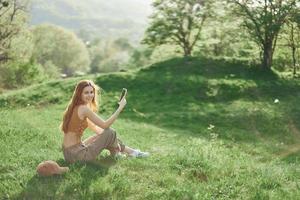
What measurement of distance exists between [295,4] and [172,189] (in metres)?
32.8

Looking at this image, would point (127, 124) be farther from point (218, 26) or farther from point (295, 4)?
point (218, 26)

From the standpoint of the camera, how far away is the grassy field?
11.2 meters

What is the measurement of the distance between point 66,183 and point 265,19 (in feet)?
105

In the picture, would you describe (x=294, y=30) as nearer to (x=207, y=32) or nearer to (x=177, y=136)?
(x=207, y=32)

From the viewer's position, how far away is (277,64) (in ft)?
185

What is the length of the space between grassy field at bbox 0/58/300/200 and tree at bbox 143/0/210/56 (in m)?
7.15

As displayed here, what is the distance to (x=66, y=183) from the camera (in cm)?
1112

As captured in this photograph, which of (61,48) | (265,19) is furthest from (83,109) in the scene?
(61,48)

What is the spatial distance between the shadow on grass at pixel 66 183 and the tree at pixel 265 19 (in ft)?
101

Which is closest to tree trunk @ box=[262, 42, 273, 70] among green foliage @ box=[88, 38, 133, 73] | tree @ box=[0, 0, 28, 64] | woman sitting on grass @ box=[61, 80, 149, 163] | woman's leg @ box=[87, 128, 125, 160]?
tree @ box=[0, 0, 28, 64]

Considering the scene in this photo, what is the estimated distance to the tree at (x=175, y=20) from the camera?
161ft

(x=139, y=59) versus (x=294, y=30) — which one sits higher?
(x=294, y=30)

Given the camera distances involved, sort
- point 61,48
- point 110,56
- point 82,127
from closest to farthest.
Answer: point 82,127 < point 61,48 < point 110,56

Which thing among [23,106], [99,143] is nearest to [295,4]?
[23,106]
